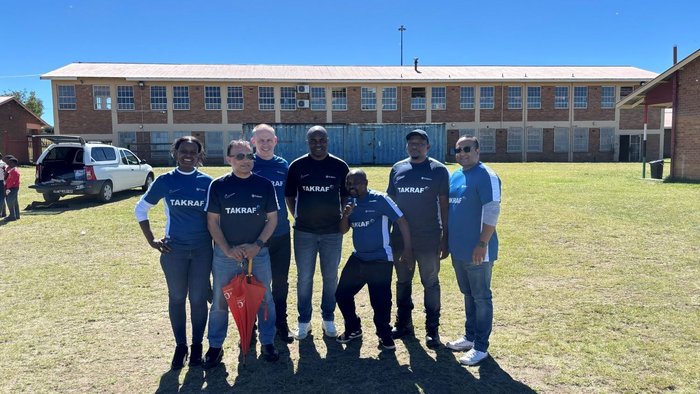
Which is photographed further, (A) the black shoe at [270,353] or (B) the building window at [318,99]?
(B) the building window at [318,99]

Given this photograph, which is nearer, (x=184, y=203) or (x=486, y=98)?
(x=184, y=203)

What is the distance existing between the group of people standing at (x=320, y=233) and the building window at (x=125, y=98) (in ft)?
106

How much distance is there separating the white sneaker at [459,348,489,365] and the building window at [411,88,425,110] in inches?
1272

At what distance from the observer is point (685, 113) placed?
18.8 metres

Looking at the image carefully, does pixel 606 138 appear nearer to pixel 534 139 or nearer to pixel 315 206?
pixel 534 139

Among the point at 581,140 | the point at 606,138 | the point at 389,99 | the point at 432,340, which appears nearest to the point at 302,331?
the point at 432,340

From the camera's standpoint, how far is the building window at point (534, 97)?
35688mm

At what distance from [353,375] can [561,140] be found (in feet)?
119

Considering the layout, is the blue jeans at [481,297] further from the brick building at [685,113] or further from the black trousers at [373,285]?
the brick building at [685,113]

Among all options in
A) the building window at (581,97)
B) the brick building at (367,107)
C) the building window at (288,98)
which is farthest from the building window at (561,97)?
the building window at (288,98)

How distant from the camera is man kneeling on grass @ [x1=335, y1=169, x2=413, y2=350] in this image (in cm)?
395

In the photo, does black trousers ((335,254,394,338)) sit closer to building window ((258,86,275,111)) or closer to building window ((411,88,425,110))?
building window ((258,86,275,111))

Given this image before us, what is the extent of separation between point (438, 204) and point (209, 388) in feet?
7.26

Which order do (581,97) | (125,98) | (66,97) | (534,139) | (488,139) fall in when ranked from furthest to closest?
(534,139) → (581,97) → (488,139) → (125,98) → (66,97)
